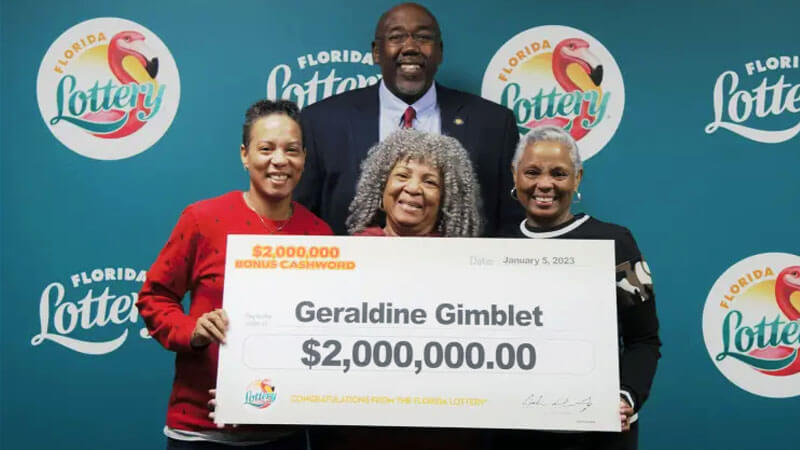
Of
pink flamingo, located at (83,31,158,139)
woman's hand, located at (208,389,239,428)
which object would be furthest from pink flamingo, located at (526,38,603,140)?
woman's hand, located at (208,389,239,428)

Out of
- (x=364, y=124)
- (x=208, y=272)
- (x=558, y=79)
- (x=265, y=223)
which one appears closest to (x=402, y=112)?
(x=364, y=124)

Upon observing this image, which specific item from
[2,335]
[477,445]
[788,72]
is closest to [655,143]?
[788,72]

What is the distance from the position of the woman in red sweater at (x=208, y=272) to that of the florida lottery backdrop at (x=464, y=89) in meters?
1.02

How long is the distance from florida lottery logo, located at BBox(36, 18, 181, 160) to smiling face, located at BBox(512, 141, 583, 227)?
1.62 meters

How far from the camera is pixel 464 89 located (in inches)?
116

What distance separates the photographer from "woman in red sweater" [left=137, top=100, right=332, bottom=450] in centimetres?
190

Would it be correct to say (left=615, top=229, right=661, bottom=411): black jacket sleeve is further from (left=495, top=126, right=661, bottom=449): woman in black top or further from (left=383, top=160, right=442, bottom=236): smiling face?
(left=383, top=160, right=442, bottom=236): smiling face

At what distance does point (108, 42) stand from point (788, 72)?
2805 mm

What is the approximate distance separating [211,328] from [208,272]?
18cm

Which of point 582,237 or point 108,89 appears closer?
point 582,237

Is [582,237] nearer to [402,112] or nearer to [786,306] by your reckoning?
[402,112]

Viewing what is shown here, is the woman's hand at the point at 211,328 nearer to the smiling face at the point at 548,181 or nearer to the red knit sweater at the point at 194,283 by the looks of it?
the red knit sweater at the point at 194,283

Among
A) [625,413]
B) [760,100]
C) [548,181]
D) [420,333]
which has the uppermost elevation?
[760,100]

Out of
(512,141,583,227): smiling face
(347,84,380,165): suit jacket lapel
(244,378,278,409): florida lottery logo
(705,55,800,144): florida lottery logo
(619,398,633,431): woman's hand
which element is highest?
(705,55,800,144): florida lottery logo
